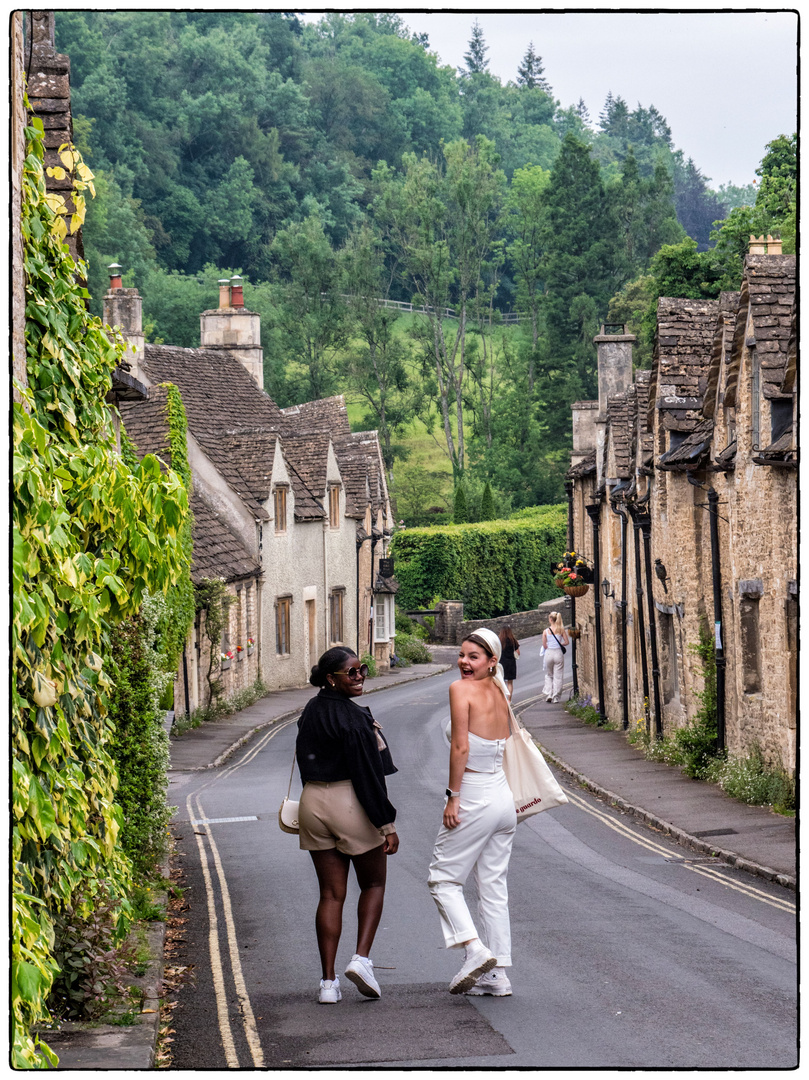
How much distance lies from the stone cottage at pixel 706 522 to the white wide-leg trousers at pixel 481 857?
574cm

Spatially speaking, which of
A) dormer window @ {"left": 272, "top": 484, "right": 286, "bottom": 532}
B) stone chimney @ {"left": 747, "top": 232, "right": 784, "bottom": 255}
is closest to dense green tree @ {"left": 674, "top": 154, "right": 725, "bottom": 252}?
dormer window @ {"left": 272, "top": 484, "right": 286, "bottom": 532}

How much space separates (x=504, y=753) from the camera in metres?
8.60

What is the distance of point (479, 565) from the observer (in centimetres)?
5878

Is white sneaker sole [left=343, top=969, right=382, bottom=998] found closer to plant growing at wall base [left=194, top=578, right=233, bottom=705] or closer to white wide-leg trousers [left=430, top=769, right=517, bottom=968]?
white wide-leg trousers [left=430, top=769, right=517, bottom=968]

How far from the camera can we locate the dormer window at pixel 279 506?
38.5 metres

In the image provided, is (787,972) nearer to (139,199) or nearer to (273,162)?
(273,162)

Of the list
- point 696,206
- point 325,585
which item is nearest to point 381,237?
point 325,585

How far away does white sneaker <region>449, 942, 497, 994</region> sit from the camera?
795cm

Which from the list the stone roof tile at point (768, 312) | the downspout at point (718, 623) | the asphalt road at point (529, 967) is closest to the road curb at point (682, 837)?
the asphalt road at point (529, 967)

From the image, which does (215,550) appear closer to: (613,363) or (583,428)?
(613,363)

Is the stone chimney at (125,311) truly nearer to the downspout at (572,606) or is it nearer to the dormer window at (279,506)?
the dormer window at (279,506)

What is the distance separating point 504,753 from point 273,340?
6326cm

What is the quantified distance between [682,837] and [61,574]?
1130 centimetres

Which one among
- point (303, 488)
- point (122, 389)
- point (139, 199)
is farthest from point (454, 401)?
point (122, 389)
